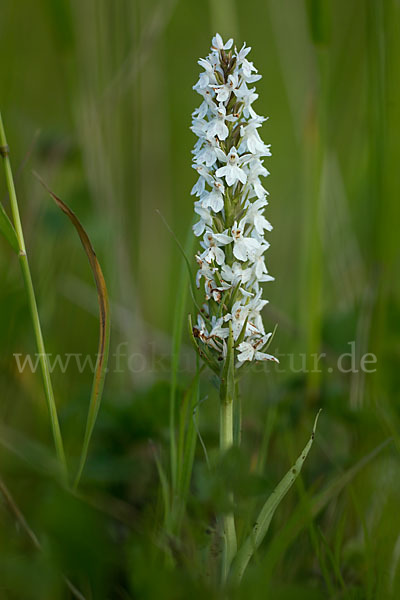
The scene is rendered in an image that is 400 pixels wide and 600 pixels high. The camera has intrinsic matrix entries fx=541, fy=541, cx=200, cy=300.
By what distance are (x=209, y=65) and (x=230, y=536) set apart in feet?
3.59

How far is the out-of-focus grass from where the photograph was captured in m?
1.22

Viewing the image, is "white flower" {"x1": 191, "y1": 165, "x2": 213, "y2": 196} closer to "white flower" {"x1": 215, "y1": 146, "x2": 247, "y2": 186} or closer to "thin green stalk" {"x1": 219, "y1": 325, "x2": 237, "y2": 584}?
"white flower" {"x1": 215, "y1": 146, "x2": 247, "y2": 186}

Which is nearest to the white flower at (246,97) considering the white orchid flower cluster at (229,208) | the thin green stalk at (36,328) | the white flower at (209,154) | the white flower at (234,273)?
the white orchid flower cluster at (229,208)

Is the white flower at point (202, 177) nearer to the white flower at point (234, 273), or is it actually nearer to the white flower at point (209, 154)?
the white flower at point (209, 154)

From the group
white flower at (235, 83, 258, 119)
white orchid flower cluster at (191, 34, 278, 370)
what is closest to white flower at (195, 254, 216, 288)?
white orchid flower cluster at (191, 34, 278, 370)

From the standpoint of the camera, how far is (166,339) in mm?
2797

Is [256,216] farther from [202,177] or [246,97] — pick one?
[246,97]

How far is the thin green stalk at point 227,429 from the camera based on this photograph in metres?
1.23

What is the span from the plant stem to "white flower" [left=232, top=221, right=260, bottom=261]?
0.30 metres

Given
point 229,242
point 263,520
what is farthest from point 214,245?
point 263,520

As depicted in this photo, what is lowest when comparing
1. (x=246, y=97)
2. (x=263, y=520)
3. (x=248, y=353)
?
(x=263, y=520)

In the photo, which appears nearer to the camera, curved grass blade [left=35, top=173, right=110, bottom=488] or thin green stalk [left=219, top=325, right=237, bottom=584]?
thin green stalk [left=219, top=325, right=237, bottom=584]

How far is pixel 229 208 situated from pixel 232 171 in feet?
0.31

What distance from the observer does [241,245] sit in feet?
4.07
